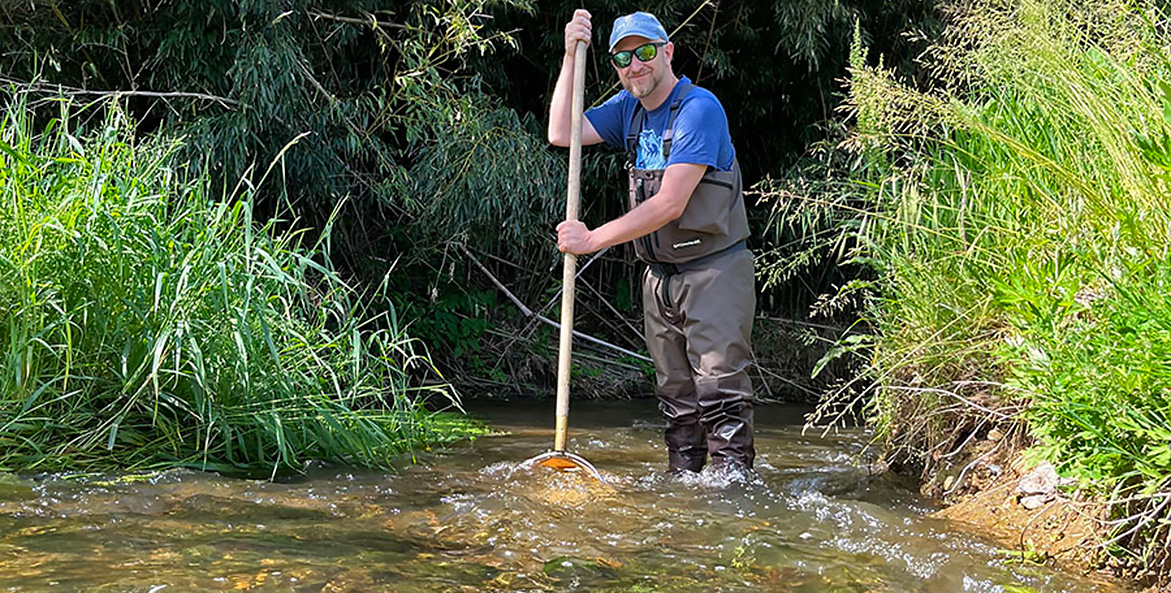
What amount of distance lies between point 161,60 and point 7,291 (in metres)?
2.93

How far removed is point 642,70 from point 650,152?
0.30 m

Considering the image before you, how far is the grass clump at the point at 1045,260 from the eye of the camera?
118 inches

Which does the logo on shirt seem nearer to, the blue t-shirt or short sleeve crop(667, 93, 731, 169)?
the blue t-shirt

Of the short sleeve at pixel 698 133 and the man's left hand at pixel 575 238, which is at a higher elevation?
the short sleeve at pixel 698 133

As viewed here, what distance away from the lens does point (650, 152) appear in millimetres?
4578

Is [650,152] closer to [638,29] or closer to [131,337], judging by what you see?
[638,29]

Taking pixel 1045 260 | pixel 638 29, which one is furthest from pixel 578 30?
pixel 1045 260

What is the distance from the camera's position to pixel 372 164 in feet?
24.2

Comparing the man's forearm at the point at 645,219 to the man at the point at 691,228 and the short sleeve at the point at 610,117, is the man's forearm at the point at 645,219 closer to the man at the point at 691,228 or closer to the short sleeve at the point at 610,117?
the man at the point at 691,228

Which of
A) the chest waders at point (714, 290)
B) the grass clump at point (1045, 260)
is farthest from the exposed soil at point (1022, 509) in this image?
the chest waders at point (714, 290)

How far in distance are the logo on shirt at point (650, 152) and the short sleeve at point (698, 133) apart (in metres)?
0.11

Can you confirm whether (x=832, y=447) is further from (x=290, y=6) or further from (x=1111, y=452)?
(x=290, y=6)

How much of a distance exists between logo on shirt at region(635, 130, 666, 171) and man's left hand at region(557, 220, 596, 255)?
0.37 metres

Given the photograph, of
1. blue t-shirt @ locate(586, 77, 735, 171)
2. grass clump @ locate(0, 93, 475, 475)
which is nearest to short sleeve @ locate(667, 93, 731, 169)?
blue t-shirt @ locate(586, 77, 735, 171)
